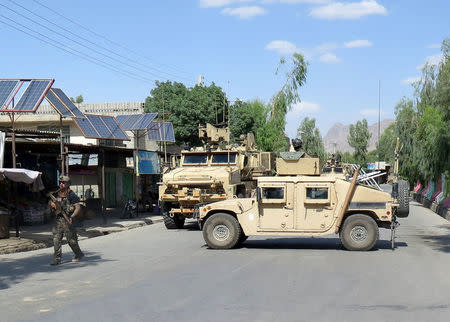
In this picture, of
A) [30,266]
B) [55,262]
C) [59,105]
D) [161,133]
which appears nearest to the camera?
[30,266]

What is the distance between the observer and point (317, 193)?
12.7 meters

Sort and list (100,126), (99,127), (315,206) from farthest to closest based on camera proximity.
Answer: (100,126) → (99,127) → (315,206)

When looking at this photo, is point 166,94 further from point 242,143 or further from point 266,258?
point 266,258

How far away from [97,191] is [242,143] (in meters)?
11.2

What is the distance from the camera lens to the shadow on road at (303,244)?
13461mm

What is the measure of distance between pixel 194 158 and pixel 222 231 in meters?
6.97

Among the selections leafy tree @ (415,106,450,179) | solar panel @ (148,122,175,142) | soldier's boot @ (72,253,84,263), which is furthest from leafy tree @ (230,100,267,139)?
soldier's boot @ (72,253,84,263)

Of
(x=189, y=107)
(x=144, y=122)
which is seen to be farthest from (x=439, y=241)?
(x=189, y=107)

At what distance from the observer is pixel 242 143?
21.6 meters

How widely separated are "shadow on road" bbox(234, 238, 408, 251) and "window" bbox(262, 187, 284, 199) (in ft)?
4.55

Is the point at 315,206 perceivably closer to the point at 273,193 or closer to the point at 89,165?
the point at 273,193

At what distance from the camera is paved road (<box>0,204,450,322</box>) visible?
6.89 meters

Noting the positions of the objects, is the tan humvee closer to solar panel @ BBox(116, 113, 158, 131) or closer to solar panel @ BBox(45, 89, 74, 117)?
solar panel @ BBox(45, 89, 74, 117)

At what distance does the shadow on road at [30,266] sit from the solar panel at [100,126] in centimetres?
887
